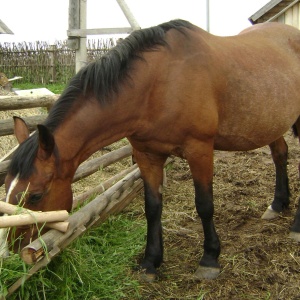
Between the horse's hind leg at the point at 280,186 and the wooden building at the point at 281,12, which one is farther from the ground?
the wooden building at the point at 281,12

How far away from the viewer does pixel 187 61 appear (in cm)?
321

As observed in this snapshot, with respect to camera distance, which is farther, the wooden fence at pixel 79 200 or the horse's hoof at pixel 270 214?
the horse's hoof at pixel 270 214

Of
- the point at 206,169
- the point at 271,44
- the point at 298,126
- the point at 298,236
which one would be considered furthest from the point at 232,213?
the point at 271,44

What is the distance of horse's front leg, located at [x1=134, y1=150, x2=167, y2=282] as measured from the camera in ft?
11.3

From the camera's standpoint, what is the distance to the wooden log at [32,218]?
224cm

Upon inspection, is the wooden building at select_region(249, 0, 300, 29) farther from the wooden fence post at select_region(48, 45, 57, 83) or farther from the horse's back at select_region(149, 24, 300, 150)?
the wooden fence post at select_region(48, 45, 57, 83)

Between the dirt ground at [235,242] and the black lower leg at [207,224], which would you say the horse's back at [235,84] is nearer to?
the black lower leg at [207,224]

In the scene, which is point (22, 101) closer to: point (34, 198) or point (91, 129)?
point (91, 129)

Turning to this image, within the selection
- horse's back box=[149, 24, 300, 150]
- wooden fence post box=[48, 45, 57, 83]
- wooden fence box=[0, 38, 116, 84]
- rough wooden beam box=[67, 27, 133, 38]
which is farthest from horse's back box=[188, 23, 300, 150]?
wooden fence post box=[48, 45, 57, 83]

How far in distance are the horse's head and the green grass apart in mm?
241

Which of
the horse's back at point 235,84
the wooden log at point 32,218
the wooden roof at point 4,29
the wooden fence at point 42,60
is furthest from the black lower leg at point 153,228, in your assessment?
the wooden fence at point 42,60

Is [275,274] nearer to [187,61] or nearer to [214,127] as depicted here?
[214,127]

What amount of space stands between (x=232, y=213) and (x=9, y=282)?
2732 mm

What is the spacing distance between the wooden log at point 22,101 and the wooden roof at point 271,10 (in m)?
6.94
